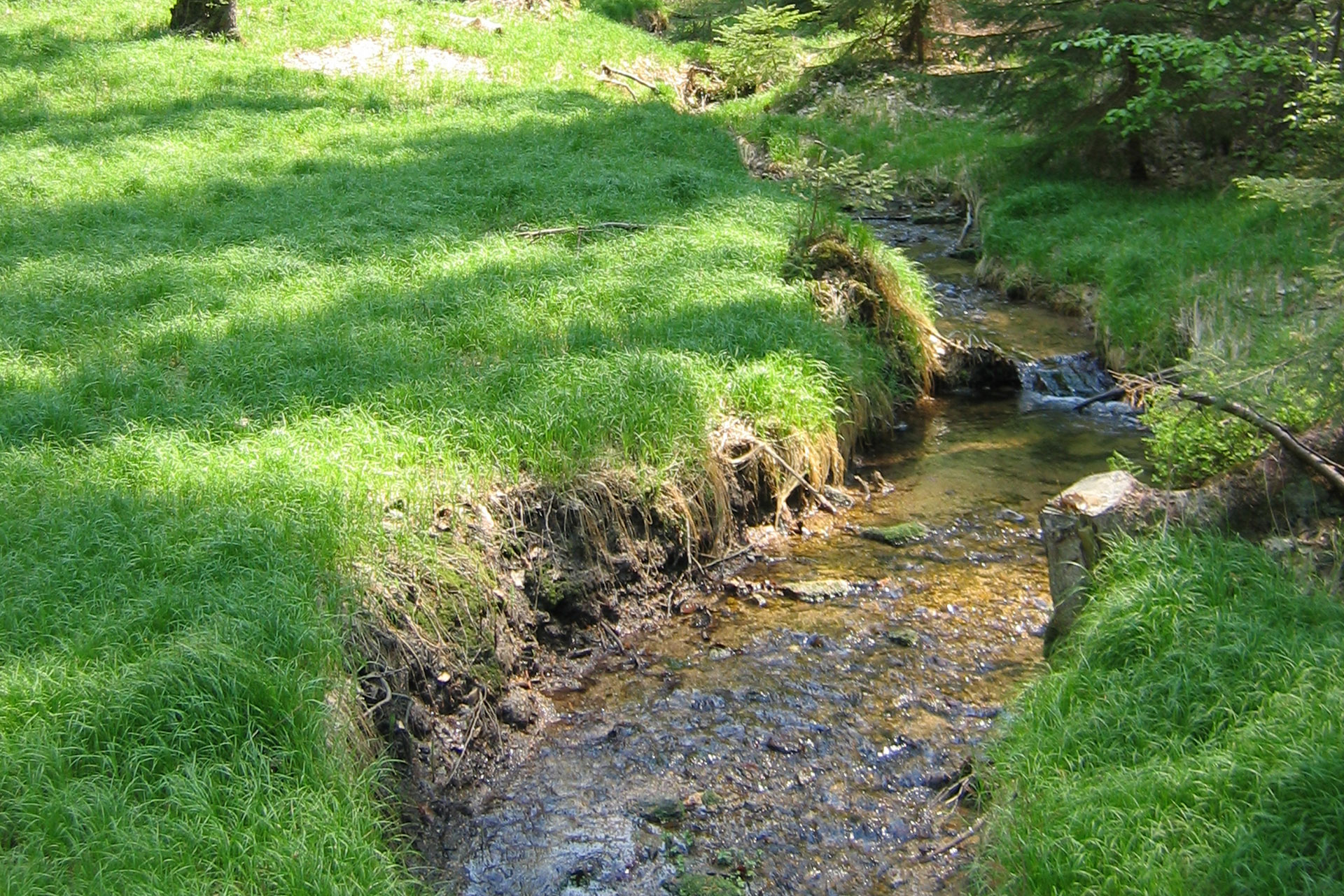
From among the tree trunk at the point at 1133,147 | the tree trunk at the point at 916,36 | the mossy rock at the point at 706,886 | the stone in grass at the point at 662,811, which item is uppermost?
the tree trunk at the point at 916,36

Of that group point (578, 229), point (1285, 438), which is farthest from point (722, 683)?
point (578, 229)

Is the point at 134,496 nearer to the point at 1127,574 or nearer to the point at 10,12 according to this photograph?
the point at 1127,574

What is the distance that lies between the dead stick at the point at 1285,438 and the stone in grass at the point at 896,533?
266 centimetres

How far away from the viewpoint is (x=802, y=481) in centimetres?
797

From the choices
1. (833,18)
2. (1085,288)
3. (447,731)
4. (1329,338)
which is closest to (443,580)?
(447,731)

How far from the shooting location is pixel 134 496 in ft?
18.1

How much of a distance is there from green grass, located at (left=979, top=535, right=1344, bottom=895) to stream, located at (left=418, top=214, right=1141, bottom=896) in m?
0.50

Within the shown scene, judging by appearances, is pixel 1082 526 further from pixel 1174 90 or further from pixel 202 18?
pixel 202 18

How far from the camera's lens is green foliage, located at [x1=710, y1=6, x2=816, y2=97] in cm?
2027

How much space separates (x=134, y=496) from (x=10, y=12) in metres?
15.6

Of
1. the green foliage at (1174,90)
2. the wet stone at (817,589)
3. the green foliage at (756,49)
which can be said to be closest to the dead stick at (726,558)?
the wet stone at (817,589)

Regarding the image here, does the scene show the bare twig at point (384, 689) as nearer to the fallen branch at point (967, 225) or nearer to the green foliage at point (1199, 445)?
the green foliage at point (1199, 445)

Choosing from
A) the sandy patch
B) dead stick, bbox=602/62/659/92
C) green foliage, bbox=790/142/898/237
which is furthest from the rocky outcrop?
dead stick, bbox=602/62/659/92

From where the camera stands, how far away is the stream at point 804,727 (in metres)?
4.67
